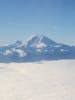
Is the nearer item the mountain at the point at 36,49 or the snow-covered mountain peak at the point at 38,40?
the mountain at the point at 36,49

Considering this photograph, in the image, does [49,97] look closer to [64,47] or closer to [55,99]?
[55,99]

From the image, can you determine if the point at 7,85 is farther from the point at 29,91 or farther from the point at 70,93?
the point at 70,93

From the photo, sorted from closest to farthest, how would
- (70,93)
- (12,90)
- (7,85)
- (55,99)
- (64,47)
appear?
(55,99), (70,93), (12,90), (7,85), (64,47)

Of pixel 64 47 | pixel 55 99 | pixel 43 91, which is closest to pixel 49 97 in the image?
pixel 55 99

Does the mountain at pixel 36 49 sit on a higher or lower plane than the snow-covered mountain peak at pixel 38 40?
lower

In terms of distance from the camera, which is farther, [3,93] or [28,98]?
[3,93]

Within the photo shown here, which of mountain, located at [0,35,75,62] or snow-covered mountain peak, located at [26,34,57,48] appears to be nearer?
mountain, located at [0,35,75,62]

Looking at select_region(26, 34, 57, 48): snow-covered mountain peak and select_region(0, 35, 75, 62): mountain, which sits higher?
select_region(26, 34, 57, 48): snow-covered mountain peak

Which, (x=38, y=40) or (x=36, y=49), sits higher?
(x=38, y=40)

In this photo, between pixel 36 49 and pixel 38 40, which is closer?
pixel 36 49

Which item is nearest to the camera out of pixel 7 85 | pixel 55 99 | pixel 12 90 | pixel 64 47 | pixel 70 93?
pixel 55 99
